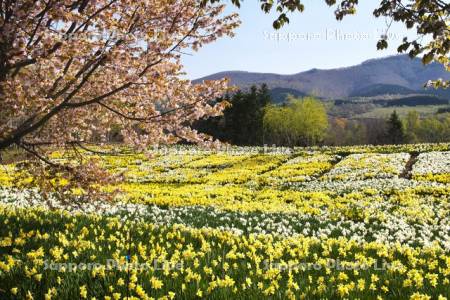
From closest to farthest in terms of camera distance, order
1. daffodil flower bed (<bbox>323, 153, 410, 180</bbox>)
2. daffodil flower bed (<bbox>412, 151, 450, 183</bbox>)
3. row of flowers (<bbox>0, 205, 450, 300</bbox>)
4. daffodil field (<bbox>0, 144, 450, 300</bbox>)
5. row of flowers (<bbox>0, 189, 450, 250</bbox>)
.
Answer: row of flowers (<bbox>0, 205, 450, 300</bbox>) → daffodil field (<bbox>0, 144, 450, 300</bbox>) → row of flowers (<bbox>0, 189, 450, 250</bbox>) → daffodil flower bed (<bbox>412, 151, 450, 183</bbox>) → daffodil flower bed (<bbox>323, 153, 410, 180</bbox>)

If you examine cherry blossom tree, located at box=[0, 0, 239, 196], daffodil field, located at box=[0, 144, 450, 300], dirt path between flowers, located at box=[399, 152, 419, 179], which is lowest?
dirt path between flowers, located at box=[399, 152, 419, 179]

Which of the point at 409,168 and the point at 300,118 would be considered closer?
the point at 409,168

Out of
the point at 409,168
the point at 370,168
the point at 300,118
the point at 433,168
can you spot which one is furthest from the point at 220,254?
the point at 300,118

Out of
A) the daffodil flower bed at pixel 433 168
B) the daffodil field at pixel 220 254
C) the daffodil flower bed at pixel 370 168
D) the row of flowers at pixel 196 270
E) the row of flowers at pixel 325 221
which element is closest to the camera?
the row of flowers at pixel 196 270

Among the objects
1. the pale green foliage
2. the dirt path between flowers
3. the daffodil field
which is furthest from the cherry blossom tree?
the pale green foliage

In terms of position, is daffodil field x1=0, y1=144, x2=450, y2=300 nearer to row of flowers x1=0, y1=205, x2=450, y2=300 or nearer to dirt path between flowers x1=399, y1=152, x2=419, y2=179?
row of flowers x1=0, y1=205, x2=450, y2=300

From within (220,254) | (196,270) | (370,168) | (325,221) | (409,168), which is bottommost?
(409,168)

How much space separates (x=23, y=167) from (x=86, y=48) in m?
3.25

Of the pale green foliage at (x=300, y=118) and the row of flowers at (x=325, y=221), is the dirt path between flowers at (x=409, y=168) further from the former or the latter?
the pale green foliage at (x=300, y=118)

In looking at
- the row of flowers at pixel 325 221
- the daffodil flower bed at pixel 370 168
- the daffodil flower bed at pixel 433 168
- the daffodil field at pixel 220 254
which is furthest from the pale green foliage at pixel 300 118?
the row of flowers at pixel 325 221

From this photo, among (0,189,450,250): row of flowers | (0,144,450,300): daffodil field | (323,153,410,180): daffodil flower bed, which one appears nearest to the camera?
(0,144,450,300): daffodil field

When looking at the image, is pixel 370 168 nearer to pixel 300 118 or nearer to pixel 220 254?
pixel 220 254

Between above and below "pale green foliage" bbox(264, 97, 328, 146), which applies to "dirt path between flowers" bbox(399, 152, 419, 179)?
below

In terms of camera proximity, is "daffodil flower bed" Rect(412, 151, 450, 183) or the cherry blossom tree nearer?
the cherry blossom tree
